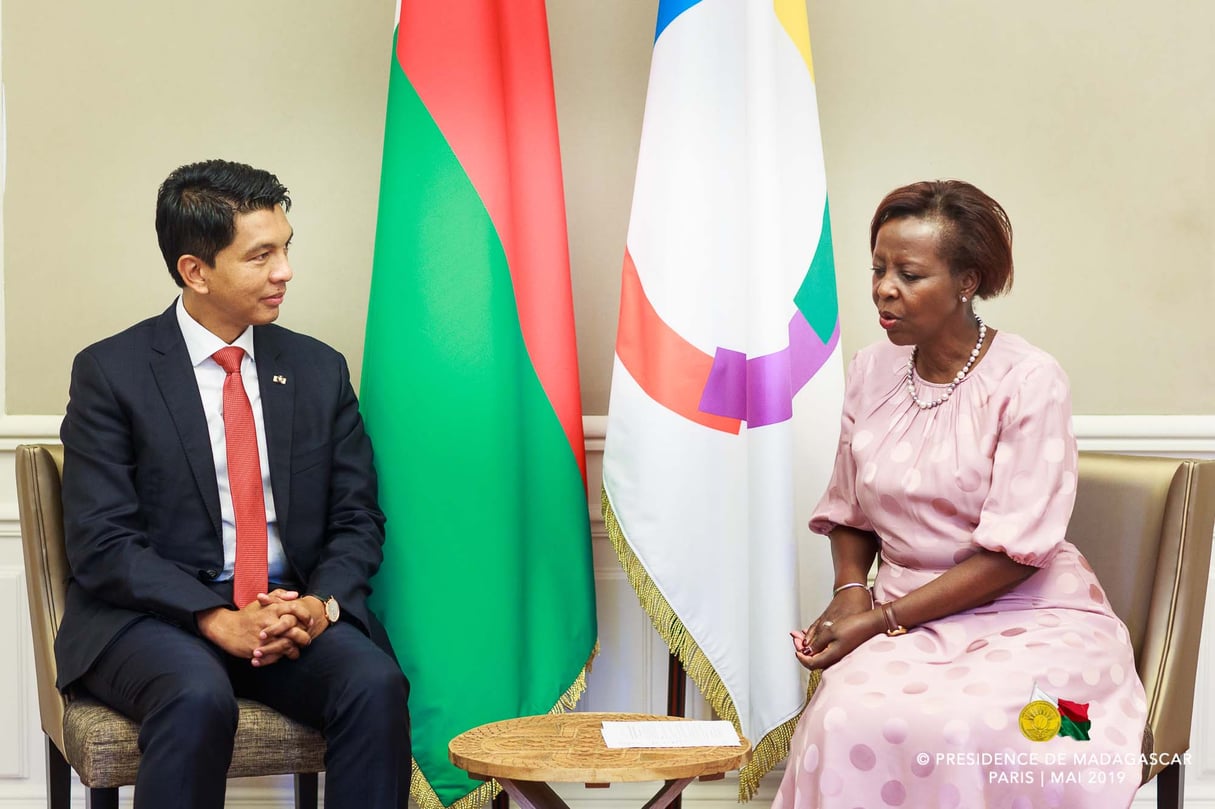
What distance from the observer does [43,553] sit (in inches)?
94.9

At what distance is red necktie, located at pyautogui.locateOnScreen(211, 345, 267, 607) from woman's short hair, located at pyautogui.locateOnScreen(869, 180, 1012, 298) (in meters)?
1.42

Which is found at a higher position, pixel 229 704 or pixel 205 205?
pixel 205 205

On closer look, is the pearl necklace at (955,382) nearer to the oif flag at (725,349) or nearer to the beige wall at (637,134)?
the oif flag at (725,349)

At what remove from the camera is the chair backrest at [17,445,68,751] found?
7.75 feet

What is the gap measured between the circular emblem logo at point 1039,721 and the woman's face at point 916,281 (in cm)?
75

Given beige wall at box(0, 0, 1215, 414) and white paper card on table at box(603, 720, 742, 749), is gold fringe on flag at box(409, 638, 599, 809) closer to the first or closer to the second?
white paper card on table at box(603, 720, 742, 749)

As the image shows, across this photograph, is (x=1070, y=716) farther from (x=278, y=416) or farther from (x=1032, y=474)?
(x=278, y=416)

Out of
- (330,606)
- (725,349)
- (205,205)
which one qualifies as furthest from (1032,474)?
(205,205)

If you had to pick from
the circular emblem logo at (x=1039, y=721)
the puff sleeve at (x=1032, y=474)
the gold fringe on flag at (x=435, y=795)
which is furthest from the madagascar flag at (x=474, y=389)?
the circular emblem logo at (x=1039, y=721)

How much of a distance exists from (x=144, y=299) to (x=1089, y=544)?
2470 mm

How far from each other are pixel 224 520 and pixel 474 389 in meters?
0.62

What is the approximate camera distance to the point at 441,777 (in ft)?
8.50

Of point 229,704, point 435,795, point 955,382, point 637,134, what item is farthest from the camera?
point 637,134

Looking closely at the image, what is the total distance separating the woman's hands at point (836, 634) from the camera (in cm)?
223
